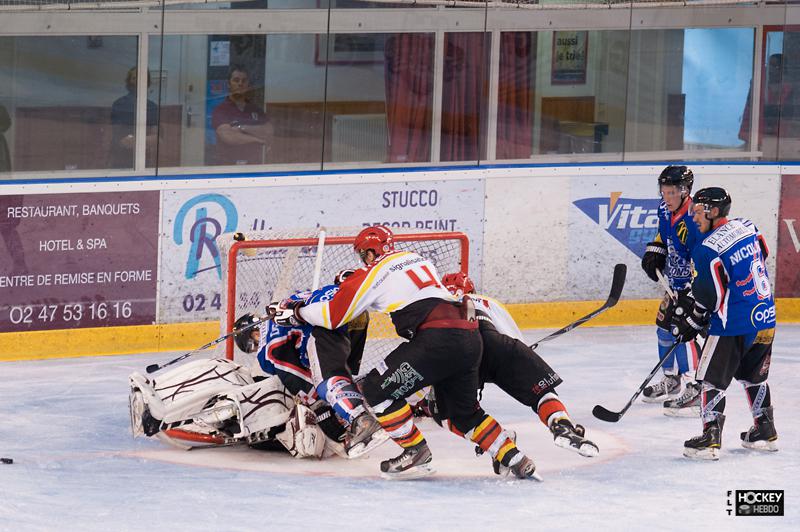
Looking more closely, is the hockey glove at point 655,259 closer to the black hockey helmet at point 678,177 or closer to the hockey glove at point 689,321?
the black hockey helmet at point 678,177

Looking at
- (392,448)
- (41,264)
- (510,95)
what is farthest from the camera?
(510,95)

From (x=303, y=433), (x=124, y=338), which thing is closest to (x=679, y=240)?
(x=303, y=433)

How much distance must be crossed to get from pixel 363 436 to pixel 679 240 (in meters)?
1.80

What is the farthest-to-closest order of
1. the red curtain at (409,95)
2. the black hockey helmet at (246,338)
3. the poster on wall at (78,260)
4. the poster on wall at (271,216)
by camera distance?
the red curtain at (409,95) < the poster on wall at (271,216) < the poster on wall at (78,260) < the black hockey helmet at (246,338)

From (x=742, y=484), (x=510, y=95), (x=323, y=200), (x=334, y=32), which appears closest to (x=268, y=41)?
(x=334, y=32)

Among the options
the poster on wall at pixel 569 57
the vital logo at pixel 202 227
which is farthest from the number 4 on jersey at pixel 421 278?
the poster on wall at pixel 569 57

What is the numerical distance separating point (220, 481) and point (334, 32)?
3.41 m

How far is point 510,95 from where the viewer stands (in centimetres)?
860

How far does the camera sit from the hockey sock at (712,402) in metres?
5.70

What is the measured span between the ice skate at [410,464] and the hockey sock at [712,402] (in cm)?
113

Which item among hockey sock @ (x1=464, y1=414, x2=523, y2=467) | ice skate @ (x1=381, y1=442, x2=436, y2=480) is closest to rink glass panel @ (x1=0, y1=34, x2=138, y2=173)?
ice skate @ (x1=381, y1=442, x2=436, y2=480)

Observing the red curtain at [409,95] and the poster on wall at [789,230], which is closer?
the red curtain at [409,95]

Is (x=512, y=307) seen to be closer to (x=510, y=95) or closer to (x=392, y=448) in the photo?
(x=510, y=95)

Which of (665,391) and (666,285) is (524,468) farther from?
(665,391)
